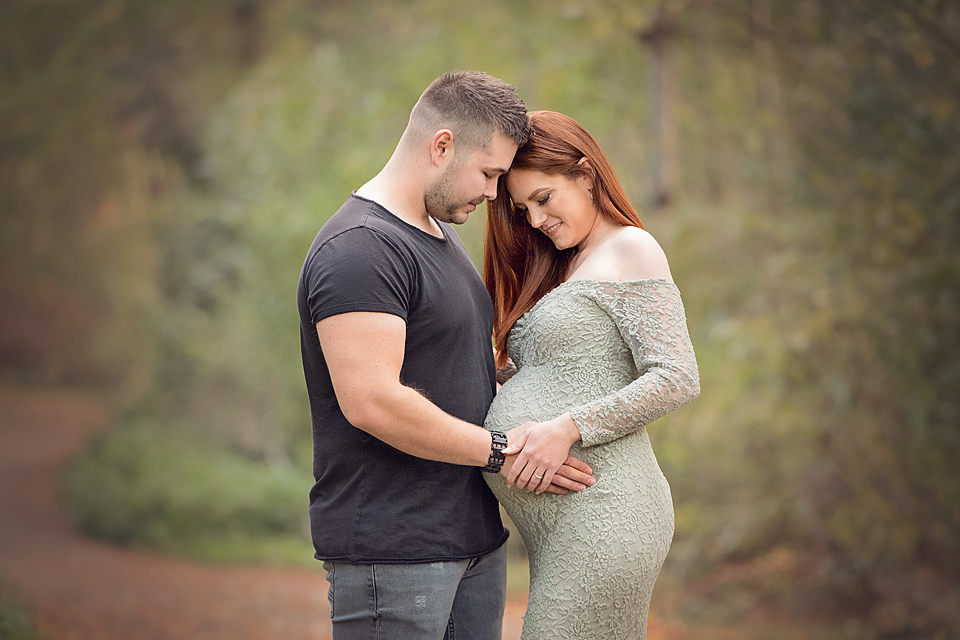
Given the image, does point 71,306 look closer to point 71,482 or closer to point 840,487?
point 71,482

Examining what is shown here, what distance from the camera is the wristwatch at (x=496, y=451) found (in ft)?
6.53

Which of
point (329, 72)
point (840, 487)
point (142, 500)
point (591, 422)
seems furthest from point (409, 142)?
point (142, 500)

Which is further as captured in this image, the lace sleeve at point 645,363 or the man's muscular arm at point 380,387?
the lace sleeve at point 645,363

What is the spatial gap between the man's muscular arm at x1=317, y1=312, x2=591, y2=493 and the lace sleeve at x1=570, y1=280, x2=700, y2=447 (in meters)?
0.37

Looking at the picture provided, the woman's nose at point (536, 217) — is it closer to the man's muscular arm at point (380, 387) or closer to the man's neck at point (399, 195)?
the man's neck at point (399, 195)

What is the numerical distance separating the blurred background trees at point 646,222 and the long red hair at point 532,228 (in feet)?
9.60

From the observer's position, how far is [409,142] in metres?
2.10

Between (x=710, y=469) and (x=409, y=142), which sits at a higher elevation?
(x=409, y=142)

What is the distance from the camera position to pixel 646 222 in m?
5.98

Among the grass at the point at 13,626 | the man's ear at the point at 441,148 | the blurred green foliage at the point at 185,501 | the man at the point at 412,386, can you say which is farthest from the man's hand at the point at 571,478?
the blurred green foliage at the point at 185,501

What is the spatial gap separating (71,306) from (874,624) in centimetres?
732

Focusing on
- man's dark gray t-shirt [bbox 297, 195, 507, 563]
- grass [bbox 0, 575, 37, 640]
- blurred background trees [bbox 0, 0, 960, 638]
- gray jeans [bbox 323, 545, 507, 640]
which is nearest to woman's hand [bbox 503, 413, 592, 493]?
man's dark gray t-shirt [bbox 297, 195, 507, 563]

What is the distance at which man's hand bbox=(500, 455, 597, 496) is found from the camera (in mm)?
2051

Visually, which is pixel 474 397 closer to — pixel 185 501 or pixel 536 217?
pixel 536 217
